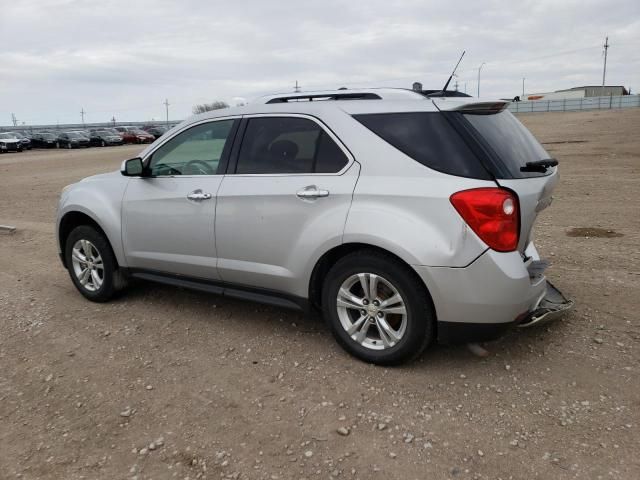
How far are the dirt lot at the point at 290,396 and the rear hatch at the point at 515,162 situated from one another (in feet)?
3.03

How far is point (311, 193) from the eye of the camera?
3.64 m

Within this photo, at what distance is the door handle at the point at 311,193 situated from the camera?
11.8 feet

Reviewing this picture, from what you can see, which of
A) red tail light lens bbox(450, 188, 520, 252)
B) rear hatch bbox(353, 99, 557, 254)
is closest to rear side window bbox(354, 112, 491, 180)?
rear hatch bbox(353, 99, 557, 254)

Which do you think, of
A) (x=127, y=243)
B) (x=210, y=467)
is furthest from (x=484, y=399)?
(x=127, y=243)

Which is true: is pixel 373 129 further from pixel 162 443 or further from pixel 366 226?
pixel 162 443

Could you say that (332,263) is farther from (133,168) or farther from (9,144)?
(9,144)

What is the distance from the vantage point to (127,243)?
4758 mm

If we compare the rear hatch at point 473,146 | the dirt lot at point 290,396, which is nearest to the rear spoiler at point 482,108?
the rear hatch at point 473,146

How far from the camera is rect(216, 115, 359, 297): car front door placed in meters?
3.61

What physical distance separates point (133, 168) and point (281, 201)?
5.02ft

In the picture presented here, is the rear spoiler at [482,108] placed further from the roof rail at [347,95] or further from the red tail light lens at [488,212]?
the red tail light lens at [488,212]

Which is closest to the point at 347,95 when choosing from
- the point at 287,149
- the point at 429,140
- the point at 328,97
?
the point at 328,97

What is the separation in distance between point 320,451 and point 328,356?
3.48ft

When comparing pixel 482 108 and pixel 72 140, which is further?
pixel 72 140
